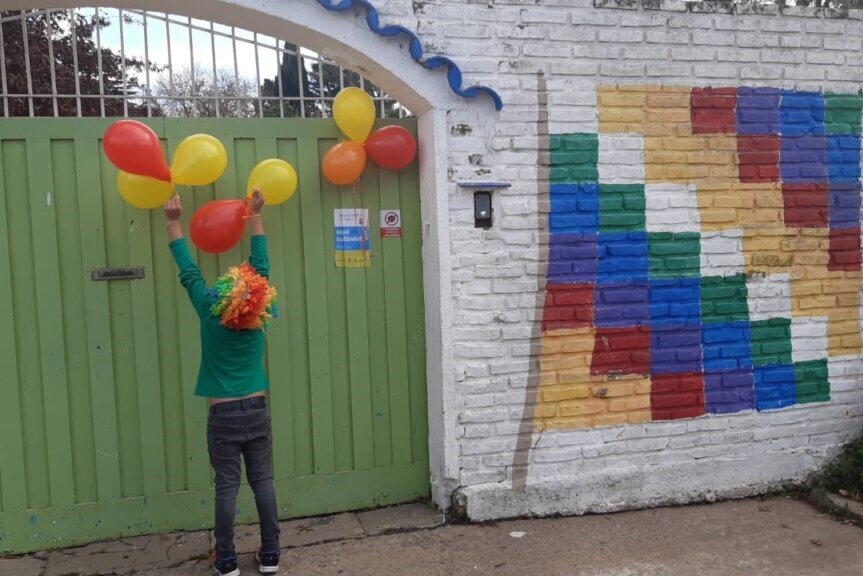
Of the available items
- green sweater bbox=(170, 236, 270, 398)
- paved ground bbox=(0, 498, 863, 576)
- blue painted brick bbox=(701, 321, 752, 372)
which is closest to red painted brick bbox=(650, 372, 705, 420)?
blue painted brick bbox=(701, 321, 752, 372)

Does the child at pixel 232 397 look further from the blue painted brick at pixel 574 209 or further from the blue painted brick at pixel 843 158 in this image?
the blue painted brick at pixel 843 158

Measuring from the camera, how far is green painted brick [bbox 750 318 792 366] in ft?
14.7

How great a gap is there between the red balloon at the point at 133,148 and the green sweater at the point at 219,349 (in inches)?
15.6

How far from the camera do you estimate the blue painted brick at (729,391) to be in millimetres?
4410

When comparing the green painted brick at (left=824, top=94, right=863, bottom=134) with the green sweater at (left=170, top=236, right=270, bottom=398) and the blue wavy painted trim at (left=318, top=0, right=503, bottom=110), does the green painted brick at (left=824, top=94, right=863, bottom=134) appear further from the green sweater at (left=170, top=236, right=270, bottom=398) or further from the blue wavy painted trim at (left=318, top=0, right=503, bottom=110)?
the green sweater at (left=170, top=236, right=270, bottom=398)

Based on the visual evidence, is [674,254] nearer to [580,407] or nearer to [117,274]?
[580,407]

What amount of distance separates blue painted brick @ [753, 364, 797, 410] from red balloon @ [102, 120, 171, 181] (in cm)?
359

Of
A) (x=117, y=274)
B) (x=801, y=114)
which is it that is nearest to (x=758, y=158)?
(x=801, y=114)

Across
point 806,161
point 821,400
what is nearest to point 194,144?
point 806,161

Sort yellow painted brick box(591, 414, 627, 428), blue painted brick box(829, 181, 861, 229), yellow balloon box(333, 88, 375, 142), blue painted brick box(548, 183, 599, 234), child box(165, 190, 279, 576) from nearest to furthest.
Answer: child box(165, 190, 279, 576) → yellow balloon box(333, 88, 375, 142) → blue painted brick box(548, 183, 599, 234) → yellow painted brick box(591, 414, 627, 428) → blue painted brick box(829, 181, 861, 229)

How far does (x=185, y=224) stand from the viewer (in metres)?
3.86


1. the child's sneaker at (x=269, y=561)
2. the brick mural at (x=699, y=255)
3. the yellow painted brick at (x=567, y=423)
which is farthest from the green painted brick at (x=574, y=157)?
the child's sneaker at (x=269, y=561)

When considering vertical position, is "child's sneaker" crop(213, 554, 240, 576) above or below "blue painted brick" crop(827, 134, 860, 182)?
below

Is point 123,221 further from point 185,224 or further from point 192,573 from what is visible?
point 192,573
